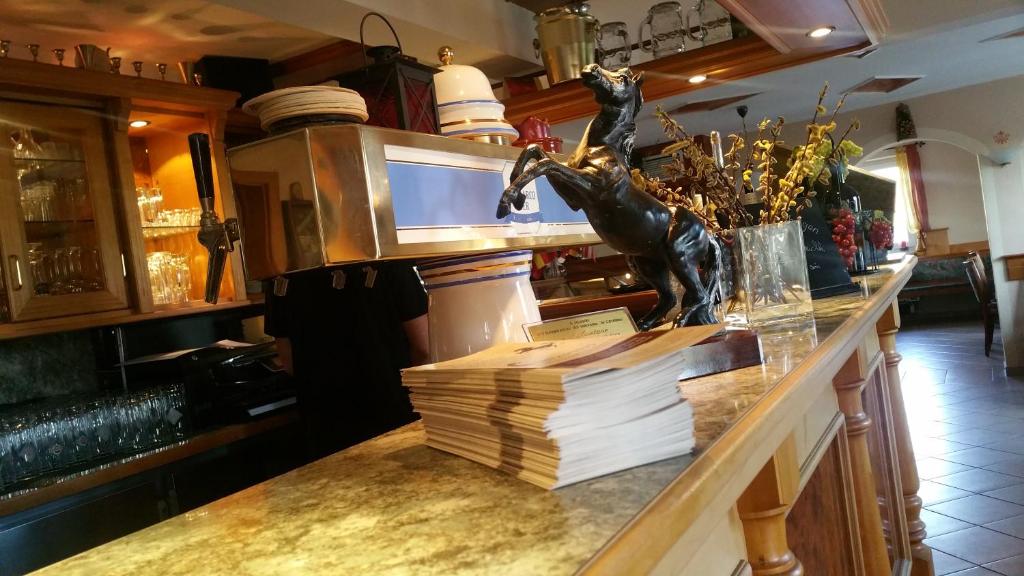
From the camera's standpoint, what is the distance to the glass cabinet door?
3266 millimetres

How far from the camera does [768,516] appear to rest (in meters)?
1.15

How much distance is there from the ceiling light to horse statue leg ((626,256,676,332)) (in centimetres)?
269

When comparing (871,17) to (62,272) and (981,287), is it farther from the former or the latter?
(981,287)

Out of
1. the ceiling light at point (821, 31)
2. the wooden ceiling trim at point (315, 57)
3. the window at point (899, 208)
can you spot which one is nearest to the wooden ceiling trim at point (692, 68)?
the ceiling light at point (821, 31)

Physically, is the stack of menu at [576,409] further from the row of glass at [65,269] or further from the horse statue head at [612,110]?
the row of glass at [65,269]

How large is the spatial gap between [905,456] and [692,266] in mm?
2162

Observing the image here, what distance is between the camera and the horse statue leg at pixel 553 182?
39.8 inches

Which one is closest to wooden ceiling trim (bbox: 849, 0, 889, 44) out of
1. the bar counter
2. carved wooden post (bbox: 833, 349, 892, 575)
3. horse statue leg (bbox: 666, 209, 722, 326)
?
carved wooden post (bbox: 833, 349, 892, 575)

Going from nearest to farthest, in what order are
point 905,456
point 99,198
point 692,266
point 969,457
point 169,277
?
point 692,266
point 905,456
point 99,198
point 169,277
point 969,457

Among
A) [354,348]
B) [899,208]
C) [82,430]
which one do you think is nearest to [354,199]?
[354,348]

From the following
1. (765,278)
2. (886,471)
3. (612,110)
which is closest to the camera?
(612,110)

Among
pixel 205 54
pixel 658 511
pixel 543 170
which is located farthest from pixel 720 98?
pixel 658 511

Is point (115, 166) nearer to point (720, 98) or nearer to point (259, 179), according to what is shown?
point (259, 179)

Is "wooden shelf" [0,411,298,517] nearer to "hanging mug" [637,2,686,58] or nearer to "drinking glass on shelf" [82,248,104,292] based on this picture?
"drinking glass on shelf" [82,248,104,292]
